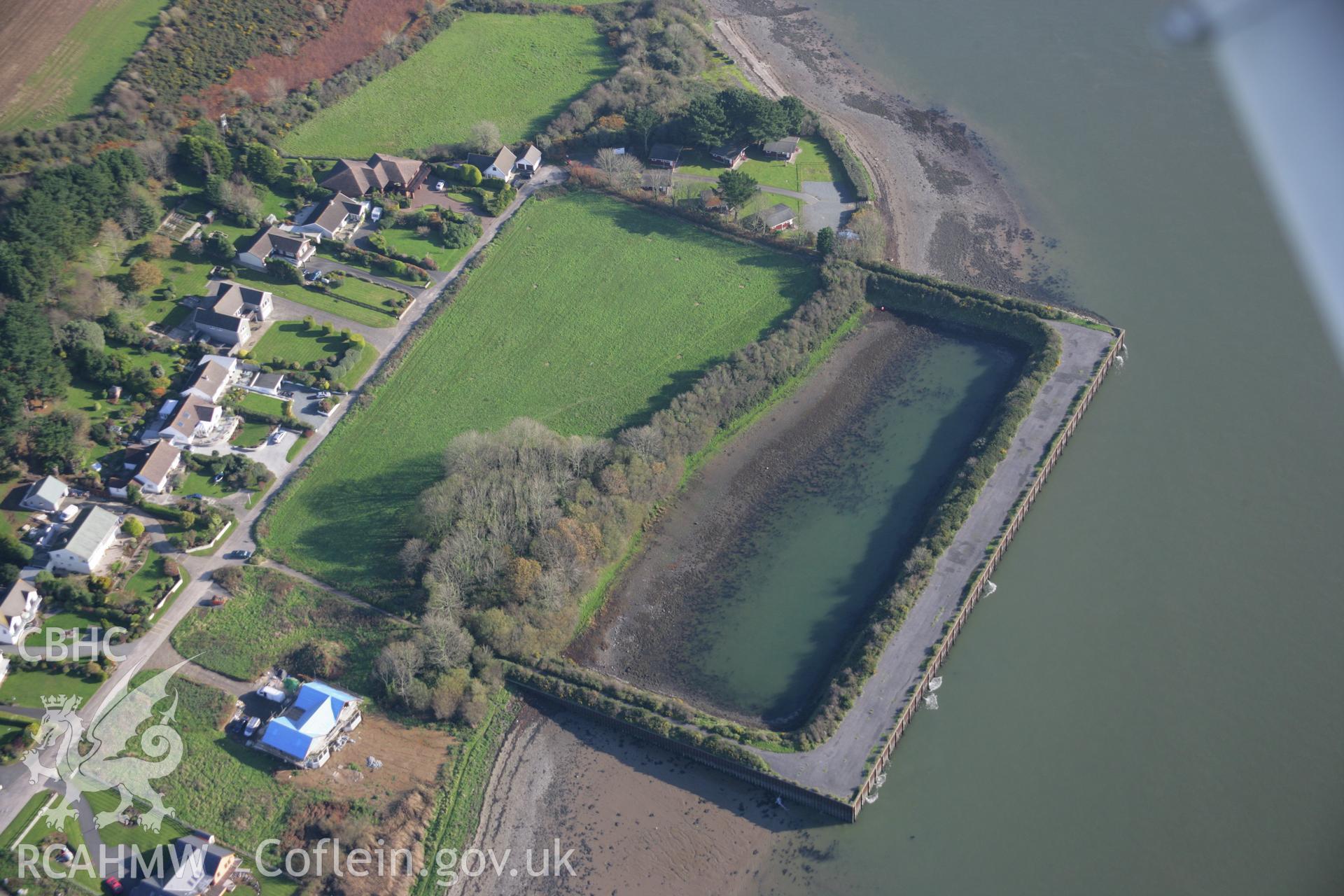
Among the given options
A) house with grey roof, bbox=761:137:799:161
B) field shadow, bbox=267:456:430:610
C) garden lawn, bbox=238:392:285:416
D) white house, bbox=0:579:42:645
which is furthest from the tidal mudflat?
white house, bbox=0:579:42:645

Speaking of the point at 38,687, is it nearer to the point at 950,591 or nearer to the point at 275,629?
the point at 275,629

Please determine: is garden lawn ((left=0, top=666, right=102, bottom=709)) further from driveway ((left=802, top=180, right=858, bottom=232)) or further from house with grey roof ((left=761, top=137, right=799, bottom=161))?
house with grey roof ((left=761, top=137, right=799, bottom=161))

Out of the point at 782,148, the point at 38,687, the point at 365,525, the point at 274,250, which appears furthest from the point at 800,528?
the point at 274,250

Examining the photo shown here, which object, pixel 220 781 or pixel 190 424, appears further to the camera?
pixel 190 424

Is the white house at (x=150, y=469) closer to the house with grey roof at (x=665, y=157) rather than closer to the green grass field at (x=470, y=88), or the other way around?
the green grass field at (x=470, y=88)

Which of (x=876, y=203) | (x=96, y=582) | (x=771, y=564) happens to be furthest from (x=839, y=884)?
(x=876, y=203)
